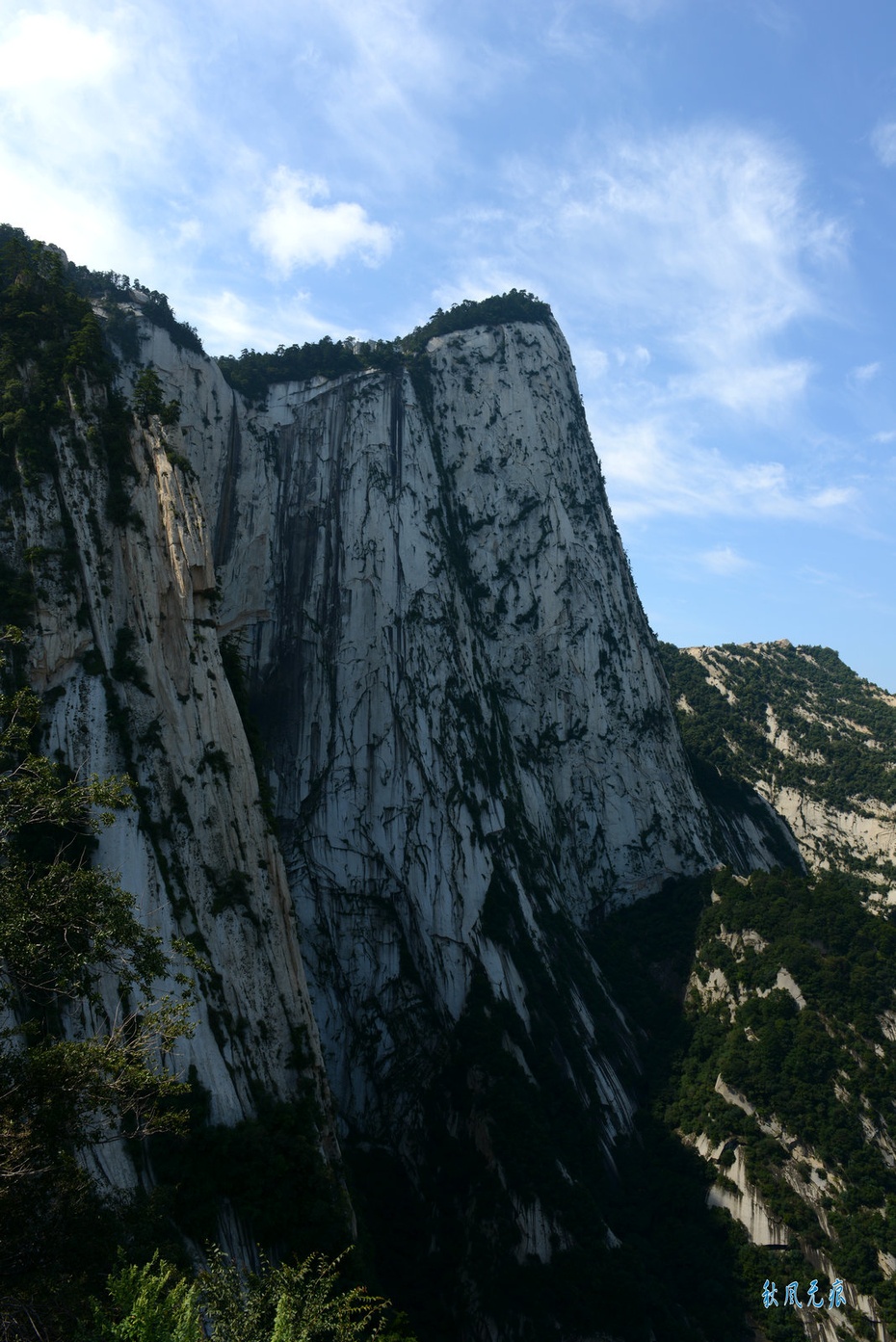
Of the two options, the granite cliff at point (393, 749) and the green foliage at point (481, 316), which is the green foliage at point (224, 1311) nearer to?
the granite cliff at point (393, 749)

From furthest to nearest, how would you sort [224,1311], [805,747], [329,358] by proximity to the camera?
[805,747] → [329,358] → [224,1311]

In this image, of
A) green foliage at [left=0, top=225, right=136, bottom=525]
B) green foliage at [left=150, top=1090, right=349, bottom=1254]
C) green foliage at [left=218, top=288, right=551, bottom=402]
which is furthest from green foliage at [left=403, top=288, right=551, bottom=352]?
green foliage at [left=150, top=1090, right=349, bottom=1254]

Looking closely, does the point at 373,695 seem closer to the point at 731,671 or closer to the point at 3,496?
the point at 3,496

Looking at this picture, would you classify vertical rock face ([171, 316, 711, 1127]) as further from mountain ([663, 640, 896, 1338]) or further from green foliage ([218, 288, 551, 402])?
mountain ([663, 640, 896, 1338])

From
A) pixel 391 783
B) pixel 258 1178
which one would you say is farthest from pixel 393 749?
pixel 258 1178

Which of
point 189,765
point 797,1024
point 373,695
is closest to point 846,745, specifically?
point 797,1024

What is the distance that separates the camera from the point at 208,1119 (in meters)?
25.6

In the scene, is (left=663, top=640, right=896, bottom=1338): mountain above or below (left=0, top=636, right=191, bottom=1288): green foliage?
below

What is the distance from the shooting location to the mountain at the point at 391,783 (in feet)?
98.3

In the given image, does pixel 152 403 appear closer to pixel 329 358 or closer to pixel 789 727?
pixel 329 358

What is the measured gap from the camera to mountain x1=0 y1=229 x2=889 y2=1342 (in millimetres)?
29953

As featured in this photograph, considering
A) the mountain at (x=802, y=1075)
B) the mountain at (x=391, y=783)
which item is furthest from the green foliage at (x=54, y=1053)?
the mountain at (x=802, y=1075)

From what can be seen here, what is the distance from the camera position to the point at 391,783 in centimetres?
4903

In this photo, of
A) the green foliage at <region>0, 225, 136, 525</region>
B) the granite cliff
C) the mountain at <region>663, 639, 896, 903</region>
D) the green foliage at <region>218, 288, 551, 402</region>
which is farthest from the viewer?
the mountain at <region>663, 639, 896, 903</region>
